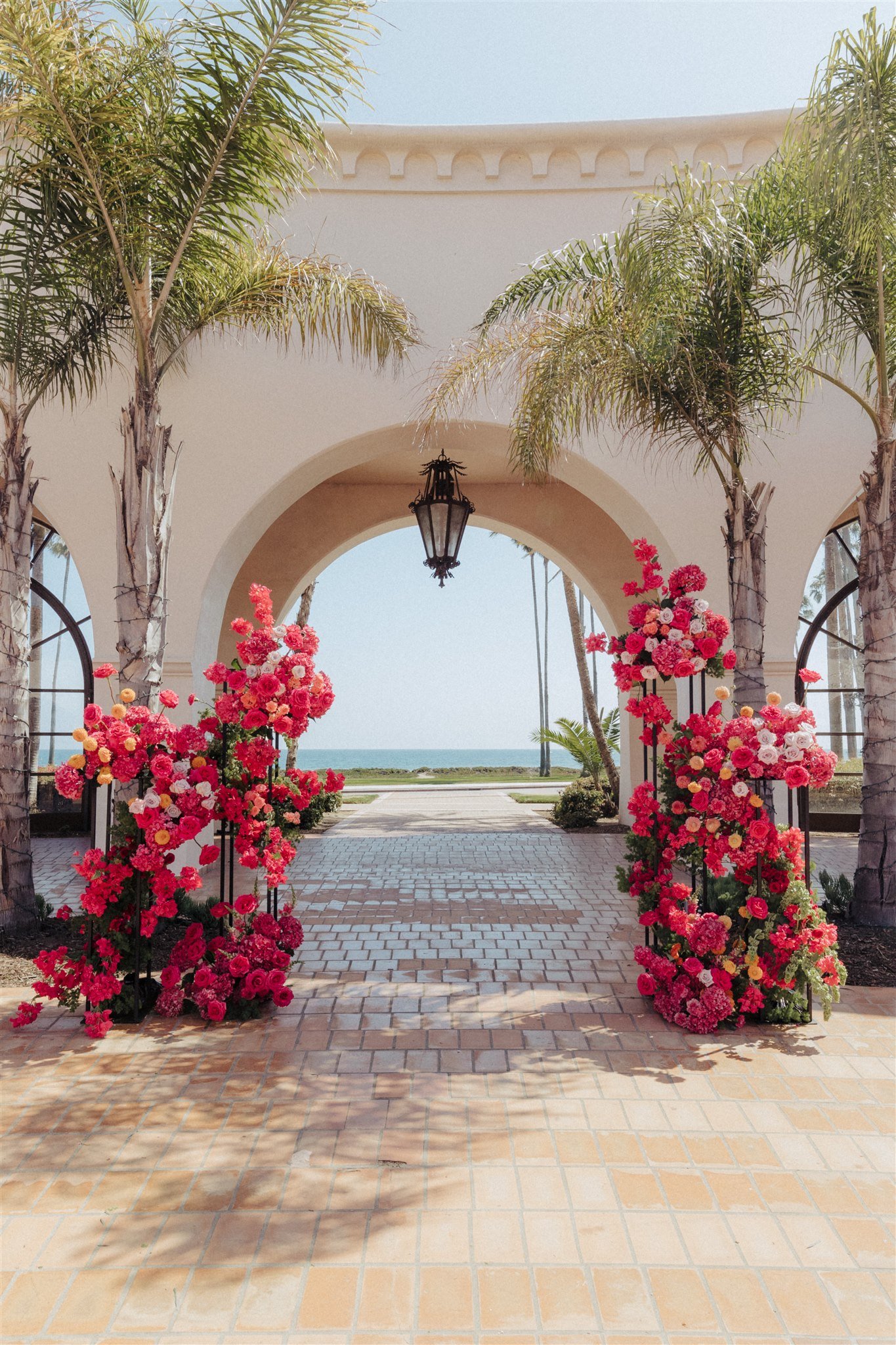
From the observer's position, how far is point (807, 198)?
5.59m

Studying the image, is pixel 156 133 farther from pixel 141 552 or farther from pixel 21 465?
pixel 21 465

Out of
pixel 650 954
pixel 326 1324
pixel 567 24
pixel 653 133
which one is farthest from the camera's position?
pixel 653 133

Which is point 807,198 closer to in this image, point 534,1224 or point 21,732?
point 534,1224

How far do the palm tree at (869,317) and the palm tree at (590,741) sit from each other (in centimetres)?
693

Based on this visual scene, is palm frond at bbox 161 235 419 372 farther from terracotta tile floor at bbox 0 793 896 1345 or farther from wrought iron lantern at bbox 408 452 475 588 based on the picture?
terracotta tile floor at bbox 0 793 896 1345

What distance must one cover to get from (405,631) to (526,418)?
275 ft

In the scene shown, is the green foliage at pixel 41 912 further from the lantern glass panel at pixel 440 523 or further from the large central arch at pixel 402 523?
the large central arch at pixel 402 523

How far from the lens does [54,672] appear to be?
11812 millimetres

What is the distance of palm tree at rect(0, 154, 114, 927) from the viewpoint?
584 centimetres

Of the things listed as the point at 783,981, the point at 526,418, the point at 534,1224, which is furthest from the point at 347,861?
the point at 534,1224

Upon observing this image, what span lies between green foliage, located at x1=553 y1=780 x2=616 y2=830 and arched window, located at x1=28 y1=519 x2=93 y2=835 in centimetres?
633

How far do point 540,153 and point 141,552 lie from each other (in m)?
5.97

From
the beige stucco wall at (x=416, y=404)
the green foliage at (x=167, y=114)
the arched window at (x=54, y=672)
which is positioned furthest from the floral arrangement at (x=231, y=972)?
the arched window at (x=54, y=672)

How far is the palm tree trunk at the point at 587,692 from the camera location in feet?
43.9
